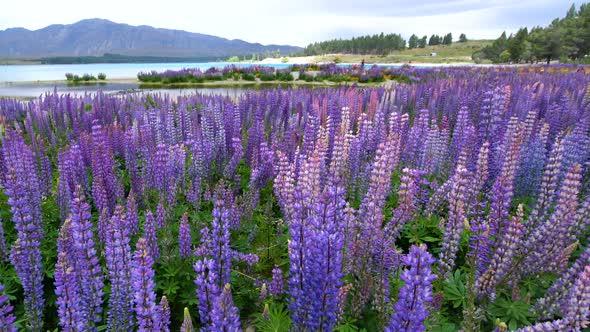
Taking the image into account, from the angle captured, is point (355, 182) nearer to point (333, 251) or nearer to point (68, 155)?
point (333, 251)

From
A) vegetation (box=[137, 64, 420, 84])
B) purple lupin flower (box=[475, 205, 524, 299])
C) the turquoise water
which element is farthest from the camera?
the turquoise water

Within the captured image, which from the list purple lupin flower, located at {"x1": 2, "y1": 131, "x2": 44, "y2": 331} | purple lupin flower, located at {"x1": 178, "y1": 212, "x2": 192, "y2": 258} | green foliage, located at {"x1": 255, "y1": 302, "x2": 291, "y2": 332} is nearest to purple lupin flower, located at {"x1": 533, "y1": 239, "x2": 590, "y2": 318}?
green foliage, located at {"x1": 255, "y1": 302, "x2": 291, "y2": 332}

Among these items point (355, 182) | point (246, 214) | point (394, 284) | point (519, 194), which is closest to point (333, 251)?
point (394, 284)

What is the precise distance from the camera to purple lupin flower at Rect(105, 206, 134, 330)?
2.81 m

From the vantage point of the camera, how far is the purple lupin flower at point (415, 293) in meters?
2.04

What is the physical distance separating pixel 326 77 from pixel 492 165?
2346 centimetres

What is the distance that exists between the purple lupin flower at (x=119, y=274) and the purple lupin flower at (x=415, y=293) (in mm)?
2015

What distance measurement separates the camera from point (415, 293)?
2080 millimetres

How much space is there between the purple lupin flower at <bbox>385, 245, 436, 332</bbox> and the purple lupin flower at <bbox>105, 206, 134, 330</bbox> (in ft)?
6.61

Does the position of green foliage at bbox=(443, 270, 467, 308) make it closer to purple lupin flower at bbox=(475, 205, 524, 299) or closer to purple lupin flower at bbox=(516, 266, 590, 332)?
purple lupin flower at bbox=(475, 205, 524, 299)

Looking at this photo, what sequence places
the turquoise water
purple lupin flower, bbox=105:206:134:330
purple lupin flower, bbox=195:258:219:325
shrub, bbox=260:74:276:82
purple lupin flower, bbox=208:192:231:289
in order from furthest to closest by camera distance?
the turquoise water < shrub, bbox=260:74:276:82 < purple lupin flower, bbox=208:192:231:289 < purple lupin flower, bbox=105:206:134:330 < purple lupin flower, bbox=195:258:219:325

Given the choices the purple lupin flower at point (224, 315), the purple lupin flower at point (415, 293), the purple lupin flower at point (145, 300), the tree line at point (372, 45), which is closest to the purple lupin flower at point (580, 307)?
the purple lupin flower at point (415, 293)

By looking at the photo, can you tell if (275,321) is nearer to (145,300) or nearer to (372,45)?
(145,300)

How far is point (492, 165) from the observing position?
5770 mm
